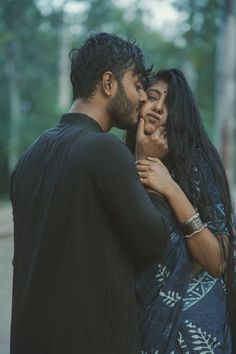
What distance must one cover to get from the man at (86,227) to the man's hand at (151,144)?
→ 0.75ft

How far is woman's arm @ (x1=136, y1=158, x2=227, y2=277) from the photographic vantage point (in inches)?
65.4

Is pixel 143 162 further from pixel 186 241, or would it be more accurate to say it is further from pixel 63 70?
pixel 63 70

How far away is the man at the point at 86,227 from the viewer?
57.1 inches

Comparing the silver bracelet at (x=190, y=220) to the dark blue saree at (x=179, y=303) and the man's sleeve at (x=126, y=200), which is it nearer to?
the dark blue saree at (x=179, y=303)

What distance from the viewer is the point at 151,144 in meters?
1.84

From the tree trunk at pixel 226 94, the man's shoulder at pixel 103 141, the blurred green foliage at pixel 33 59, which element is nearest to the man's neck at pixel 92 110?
the man's shoulder at pixel 103 141

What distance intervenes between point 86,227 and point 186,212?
15.5 inches

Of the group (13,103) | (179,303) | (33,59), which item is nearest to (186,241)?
(179,303)

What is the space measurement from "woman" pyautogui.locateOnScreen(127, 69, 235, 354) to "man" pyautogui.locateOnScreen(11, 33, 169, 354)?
11 centimetres

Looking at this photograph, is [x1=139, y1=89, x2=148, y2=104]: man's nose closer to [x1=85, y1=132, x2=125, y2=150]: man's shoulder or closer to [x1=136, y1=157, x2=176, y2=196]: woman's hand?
[x1=136, y1=157, x2=176, y2=196]: woman's hand

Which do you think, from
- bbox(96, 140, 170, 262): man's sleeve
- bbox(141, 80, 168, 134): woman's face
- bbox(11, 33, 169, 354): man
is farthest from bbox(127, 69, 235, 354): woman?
bbox(96, 140, 170, 262): man's sleeve

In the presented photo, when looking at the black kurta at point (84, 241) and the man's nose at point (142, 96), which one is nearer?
the black kurta at point (84, 241)

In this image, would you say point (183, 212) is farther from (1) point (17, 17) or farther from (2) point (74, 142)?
(1) point (17, 17)

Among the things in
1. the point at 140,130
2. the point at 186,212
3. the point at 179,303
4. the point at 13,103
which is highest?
the point at 140,130
